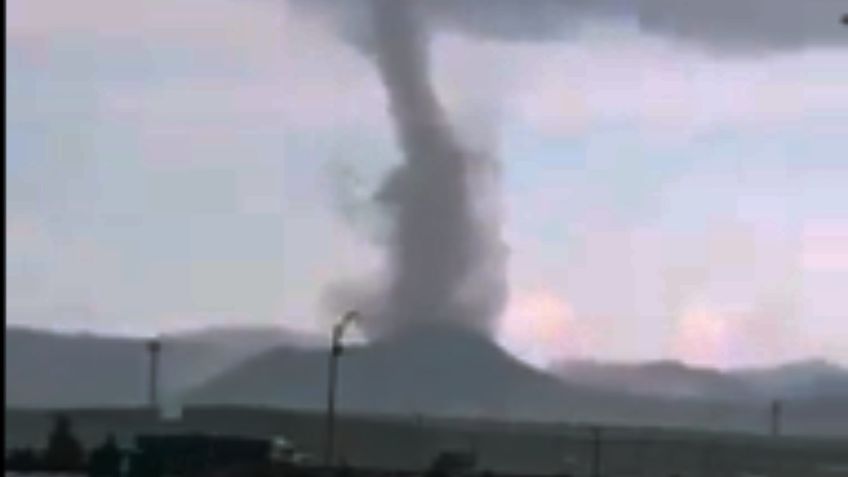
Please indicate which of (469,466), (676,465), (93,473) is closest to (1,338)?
(93,473)

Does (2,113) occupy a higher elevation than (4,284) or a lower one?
higher

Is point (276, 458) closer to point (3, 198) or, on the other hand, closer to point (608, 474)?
point (608, 474)

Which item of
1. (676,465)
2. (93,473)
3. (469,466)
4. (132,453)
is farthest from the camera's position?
(676,465)

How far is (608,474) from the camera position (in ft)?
579

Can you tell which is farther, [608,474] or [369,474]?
[608,474]

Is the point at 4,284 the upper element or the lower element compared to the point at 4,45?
lower

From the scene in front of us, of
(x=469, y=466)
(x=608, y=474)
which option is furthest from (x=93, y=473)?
(x=608, y=474)

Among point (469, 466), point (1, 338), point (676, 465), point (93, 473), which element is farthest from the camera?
point (676, 465)

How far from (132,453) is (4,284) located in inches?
2985

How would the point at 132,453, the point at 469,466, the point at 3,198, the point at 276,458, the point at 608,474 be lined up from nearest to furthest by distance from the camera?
the point at 3,198 → the point at 132,453 → the point at 276,458 → the point at 469,466 → the point at 608,474

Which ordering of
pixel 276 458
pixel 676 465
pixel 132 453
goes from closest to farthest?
pixel 132 453 < pixel 276 458 < pixel 676 465

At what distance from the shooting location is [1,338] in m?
28.5

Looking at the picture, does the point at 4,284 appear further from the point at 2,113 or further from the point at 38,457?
the point at 38,457

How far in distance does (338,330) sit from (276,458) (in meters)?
6.72
